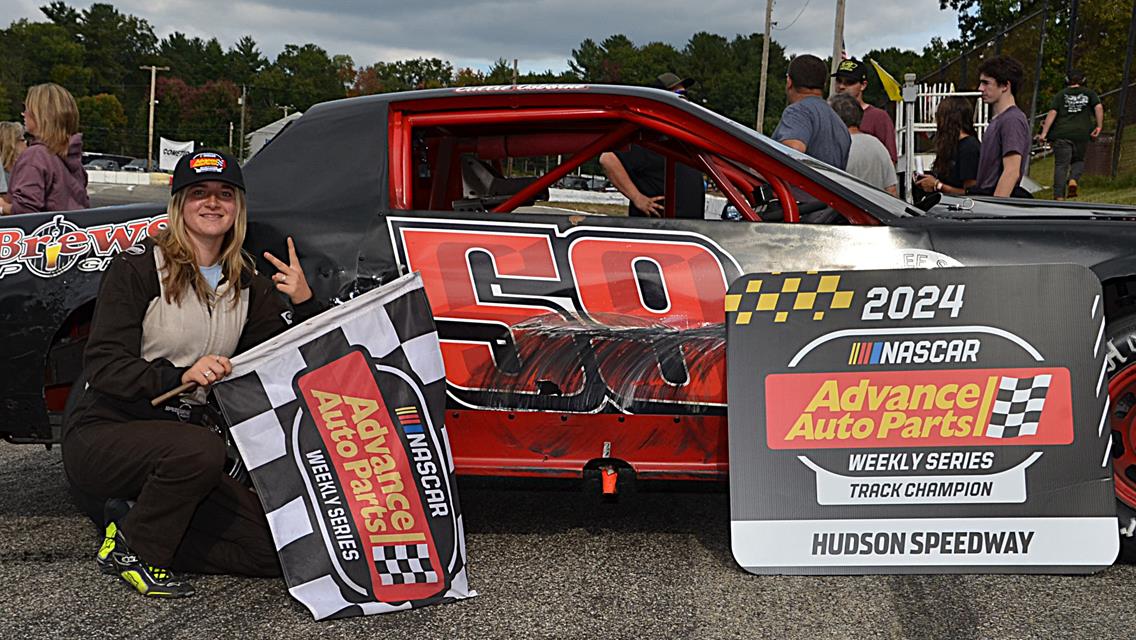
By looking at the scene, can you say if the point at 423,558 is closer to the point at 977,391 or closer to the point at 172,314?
the point at 172,314

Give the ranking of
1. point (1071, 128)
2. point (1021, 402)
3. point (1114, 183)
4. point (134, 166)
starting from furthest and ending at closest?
1. point (134, 166)
2. point (1114, 183)
3. point (1071, 128)
4. point (1021, 402)

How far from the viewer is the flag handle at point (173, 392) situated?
10.9 feet

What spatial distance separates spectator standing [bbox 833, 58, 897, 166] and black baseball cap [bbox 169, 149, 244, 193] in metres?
3.92

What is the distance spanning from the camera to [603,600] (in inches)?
129

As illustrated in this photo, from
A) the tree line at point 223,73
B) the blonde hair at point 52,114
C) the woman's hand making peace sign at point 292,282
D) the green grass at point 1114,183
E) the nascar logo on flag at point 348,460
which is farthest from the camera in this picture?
the tree line at point 223,73

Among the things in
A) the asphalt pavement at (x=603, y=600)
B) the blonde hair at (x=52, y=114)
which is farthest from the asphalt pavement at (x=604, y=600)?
the blonde hair at (x=52, y=114)

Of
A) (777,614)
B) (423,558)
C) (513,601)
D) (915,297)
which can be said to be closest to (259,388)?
(423,558)

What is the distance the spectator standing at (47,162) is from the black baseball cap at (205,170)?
7.04 ft

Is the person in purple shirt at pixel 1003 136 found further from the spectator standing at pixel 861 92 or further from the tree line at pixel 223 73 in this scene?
the tree line at pixel 223 73

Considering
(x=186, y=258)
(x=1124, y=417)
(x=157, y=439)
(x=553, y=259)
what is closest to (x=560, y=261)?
(x=553, y=259)

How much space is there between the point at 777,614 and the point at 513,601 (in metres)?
0.79

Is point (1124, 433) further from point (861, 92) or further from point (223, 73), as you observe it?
point (223, 73)

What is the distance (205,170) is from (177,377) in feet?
2.24

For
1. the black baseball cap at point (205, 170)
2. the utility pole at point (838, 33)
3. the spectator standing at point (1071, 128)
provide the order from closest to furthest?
the black baseball cap at point (205, 170) → the spectator standing at point (1071, 128) → the utility pole at point (838, 33)
